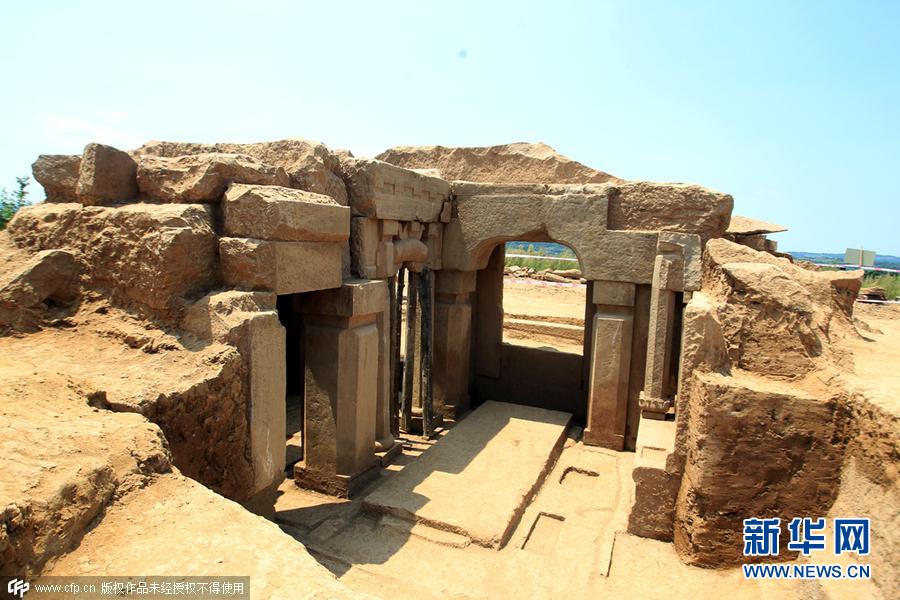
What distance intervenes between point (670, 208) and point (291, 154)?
4.55 m

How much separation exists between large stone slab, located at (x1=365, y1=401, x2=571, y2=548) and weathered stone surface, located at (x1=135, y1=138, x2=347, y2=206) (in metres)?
2.95

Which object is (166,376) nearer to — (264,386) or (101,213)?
(264,386)

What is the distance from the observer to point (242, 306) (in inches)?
156

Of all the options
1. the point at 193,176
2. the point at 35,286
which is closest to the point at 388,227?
the point at 193,176

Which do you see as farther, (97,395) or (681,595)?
(681,595)

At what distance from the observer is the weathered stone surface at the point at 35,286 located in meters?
3.80

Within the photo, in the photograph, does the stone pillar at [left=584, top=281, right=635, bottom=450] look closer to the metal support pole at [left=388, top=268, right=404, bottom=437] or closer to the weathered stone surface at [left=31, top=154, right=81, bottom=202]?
the metal support pole at [left=388, top=268, right=404, bottom=437]

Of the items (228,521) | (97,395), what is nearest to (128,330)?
(97,395)

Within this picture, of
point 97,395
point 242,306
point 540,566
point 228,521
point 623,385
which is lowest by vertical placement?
point 540,566

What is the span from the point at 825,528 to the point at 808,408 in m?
0.74

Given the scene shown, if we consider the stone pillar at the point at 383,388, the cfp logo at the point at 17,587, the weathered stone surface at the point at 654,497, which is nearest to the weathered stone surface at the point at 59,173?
the stone pillar at the point at 383,388

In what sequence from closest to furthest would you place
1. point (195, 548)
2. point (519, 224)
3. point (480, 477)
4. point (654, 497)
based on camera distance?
point (195, 548) → point (654, 497) → point (480, 477) → point (519, 224)

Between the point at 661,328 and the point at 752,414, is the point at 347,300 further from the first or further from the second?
the point at 661,328

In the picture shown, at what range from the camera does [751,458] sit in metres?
3.90
